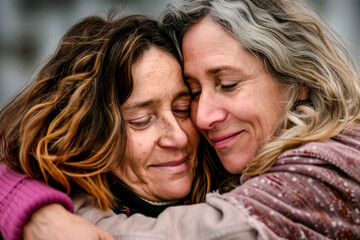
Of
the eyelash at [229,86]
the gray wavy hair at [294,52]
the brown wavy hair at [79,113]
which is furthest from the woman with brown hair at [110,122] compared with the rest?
the gray wavy hair at [294,52]

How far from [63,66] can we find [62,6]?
7.94ft

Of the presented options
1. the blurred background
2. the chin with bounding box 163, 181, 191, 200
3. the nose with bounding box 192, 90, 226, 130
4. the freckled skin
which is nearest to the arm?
the freckled skin

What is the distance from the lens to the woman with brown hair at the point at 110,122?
6.16ft

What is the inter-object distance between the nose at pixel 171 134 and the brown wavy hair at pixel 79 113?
19 cm

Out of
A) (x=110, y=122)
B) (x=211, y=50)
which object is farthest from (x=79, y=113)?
(x=211, y=50)

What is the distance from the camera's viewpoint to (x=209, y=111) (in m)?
2.06

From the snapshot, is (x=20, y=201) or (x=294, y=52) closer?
(x=20, y=201)

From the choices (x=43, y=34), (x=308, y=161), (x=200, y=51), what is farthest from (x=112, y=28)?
(x=43, y=34)

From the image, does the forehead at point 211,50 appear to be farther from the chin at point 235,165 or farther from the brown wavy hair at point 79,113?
the chin at point 235,165

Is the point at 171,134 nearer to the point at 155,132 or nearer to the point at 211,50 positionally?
the point at 155,132

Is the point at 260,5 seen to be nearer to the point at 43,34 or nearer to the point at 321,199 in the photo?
the point at 321,199

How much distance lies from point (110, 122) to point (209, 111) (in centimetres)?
45

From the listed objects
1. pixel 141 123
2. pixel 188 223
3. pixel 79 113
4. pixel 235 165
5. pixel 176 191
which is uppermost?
pixel 79 113

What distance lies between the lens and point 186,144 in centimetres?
217
